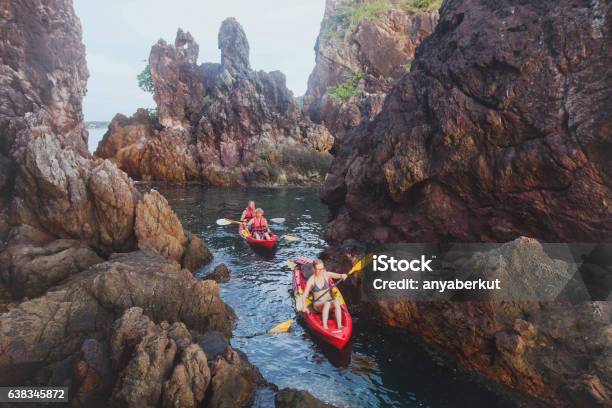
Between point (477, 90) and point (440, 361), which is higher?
point (477, 90)

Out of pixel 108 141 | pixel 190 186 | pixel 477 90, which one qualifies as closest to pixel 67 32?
pixel 108 141

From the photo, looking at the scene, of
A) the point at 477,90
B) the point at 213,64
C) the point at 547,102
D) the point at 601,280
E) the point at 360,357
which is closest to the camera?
the point at 601,280

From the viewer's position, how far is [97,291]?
11.0 meters

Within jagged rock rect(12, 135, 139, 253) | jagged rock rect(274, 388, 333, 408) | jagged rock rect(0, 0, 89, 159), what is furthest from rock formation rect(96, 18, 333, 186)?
jagged rock rect(274, 388, 333, 408)

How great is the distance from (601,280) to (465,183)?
13.9 ft

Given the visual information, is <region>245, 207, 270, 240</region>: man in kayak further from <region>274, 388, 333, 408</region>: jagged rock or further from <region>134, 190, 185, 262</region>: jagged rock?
<region>274, 388, 333, 408</region>: jagged rock

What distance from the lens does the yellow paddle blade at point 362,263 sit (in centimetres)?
1379

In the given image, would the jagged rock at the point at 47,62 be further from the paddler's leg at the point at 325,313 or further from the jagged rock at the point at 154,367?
the paddler's leg at the point at 325,313

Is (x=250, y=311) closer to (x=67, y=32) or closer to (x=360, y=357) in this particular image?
(x=360, y=357)

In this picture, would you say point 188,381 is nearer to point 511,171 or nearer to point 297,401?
point 297,401

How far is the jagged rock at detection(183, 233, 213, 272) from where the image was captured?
18.0m

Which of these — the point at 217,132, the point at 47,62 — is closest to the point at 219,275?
the point at 47,62

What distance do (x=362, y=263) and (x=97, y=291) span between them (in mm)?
8062

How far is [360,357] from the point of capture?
11641 mm
